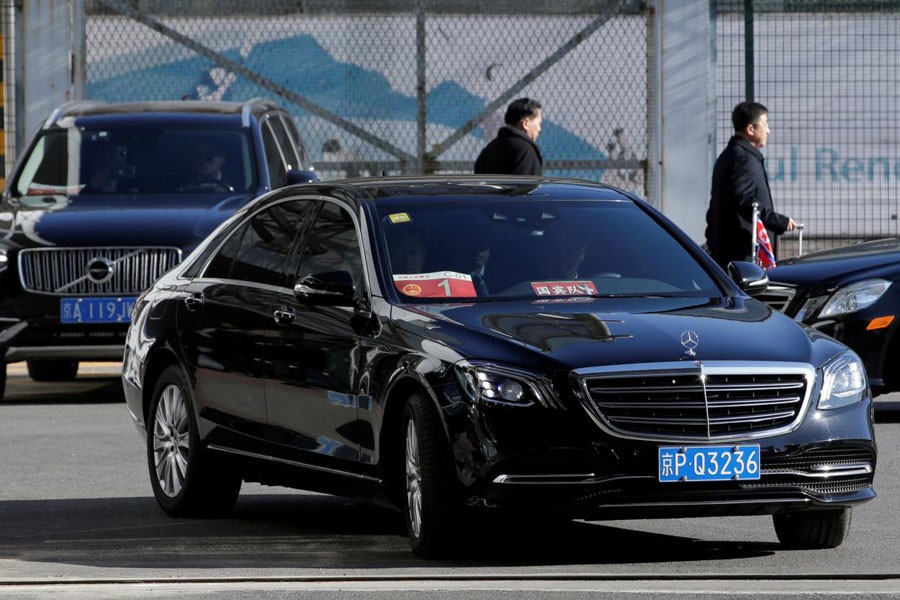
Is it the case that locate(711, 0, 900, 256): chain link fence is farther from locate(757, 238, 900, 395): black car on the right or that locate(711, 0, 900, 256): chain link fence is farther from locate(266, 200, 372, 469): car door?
locate(266, 200, 372, 469): car door

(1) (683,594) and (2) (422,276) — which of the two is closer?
(1) (683,594)

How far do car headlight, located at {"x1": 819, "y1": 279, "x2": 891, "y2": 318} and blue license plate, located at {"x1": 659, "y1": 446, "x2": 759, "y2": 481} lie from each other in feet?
17.8

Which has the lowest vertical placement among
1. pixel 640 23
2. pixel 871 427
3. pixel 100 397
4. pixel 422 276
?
pixel 100 397

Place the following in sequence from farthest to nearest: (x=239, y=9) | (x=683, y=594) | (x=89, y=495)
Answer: (x=239, y=9) < (x=89, y=495) < (x=683, y=594)

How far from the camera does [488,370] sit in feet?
23.6

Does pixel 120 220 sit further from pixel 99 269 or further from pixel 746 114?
pixel 746 114

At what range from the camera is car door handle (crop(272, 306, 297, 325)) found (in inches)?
336

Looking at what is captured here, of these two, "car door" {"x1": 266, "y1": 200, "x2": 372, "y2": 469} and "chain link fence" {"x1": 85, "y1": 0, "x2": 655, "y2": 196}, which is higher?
"chain link fence" {"x1": 85, "y1": 0, "x2": 655, "y2": 196}

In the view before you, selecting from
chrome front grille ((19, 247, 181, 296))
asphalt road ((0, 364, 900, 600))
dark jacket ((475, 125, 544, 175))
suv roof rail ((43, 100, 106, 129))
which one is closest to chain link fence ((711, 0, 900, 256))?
dark jacket ((475, 125, 544, 175))

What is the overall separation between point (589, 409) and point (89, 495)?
355 centimetres

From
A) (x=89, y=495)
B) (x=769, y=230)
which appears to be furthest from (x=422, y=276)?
(x=769, y=230)

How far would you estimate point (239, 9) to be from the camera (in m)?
19.5

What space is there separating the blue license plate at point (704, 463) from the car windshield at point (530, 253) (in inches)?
45.9

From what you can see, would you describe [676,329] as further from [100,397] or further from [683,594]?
[100,397]
